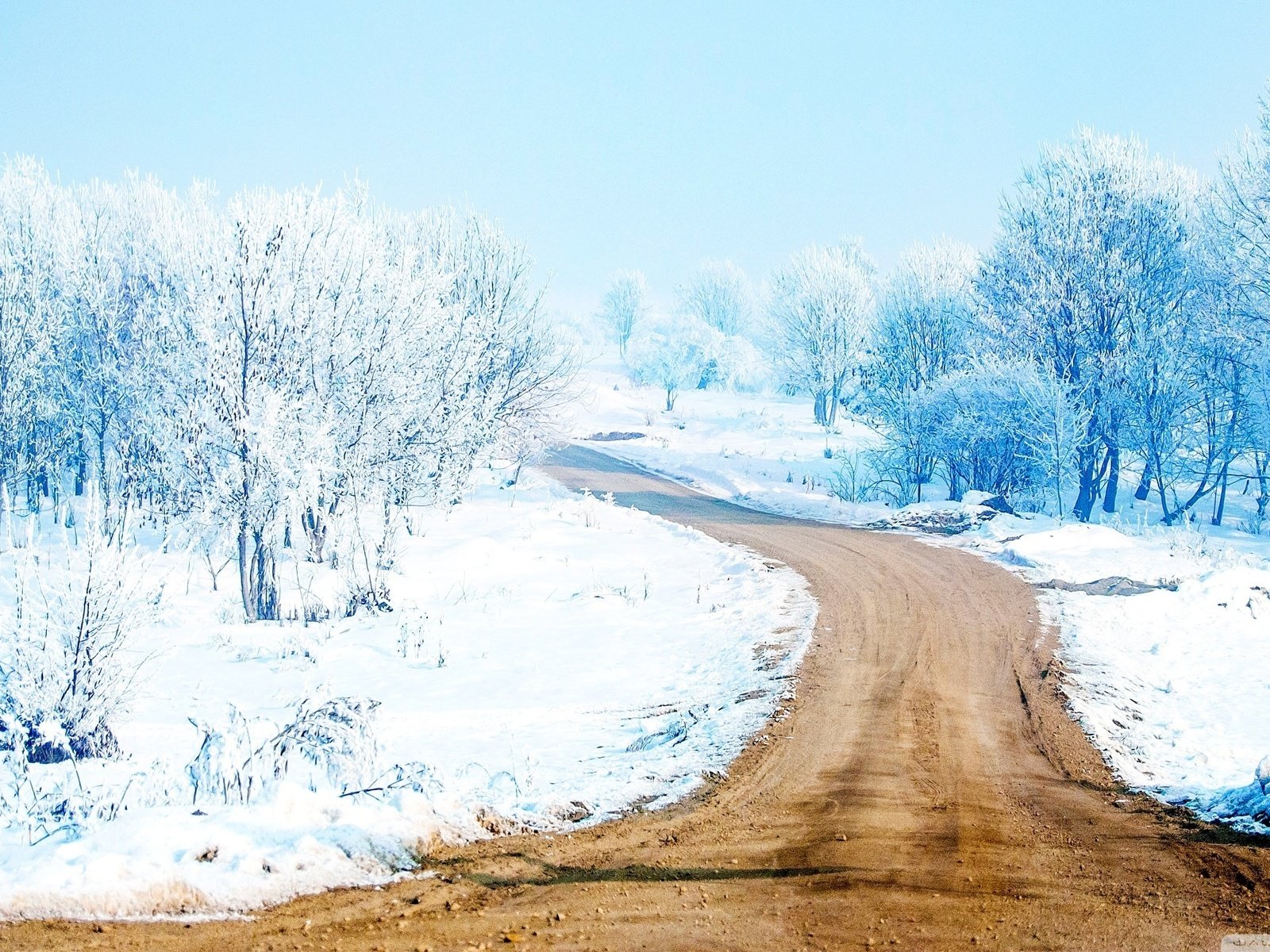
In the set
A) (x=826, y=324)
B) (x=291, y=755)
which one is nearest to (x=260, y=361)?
(x=291, y=755)

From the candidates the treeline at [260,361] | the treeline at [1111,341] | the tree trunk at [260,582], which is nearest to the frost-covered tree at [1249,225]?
the treeline at [1111,341]

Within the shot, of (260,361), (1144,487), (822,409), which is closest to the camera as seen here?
(260,361)

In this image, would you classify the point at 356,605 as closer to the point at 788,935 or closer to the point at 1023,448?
the point at 788,935

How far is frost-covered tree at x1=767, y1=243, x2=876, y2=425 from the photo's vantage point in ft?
188

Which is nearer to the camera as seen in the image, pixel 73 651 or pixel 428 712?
pixel 73 651

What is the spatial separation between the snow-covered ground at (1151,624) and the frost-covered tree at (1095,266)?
549 centimetres

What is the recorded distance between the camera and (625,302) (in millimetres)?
103938

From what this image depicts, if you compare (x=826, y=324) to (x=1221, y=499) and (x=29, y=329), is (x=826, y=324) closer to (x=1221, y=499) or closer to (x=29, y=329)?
(x=1221, y=499)

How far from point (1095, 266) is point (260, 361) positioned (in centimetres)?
2769

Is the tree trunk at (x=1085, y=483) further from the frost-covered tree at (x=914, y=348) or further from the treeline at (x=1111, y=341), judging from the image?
the frost-covered tree at (x=914, y=348)

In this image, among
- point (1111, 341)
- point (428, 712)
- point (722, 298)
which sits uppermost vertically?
point (722, 298)

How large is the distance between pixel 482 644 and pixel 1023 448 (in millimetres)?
25359

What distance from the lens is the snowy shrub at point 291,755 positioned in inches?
258

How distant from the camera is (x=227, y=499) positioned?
635 inches
